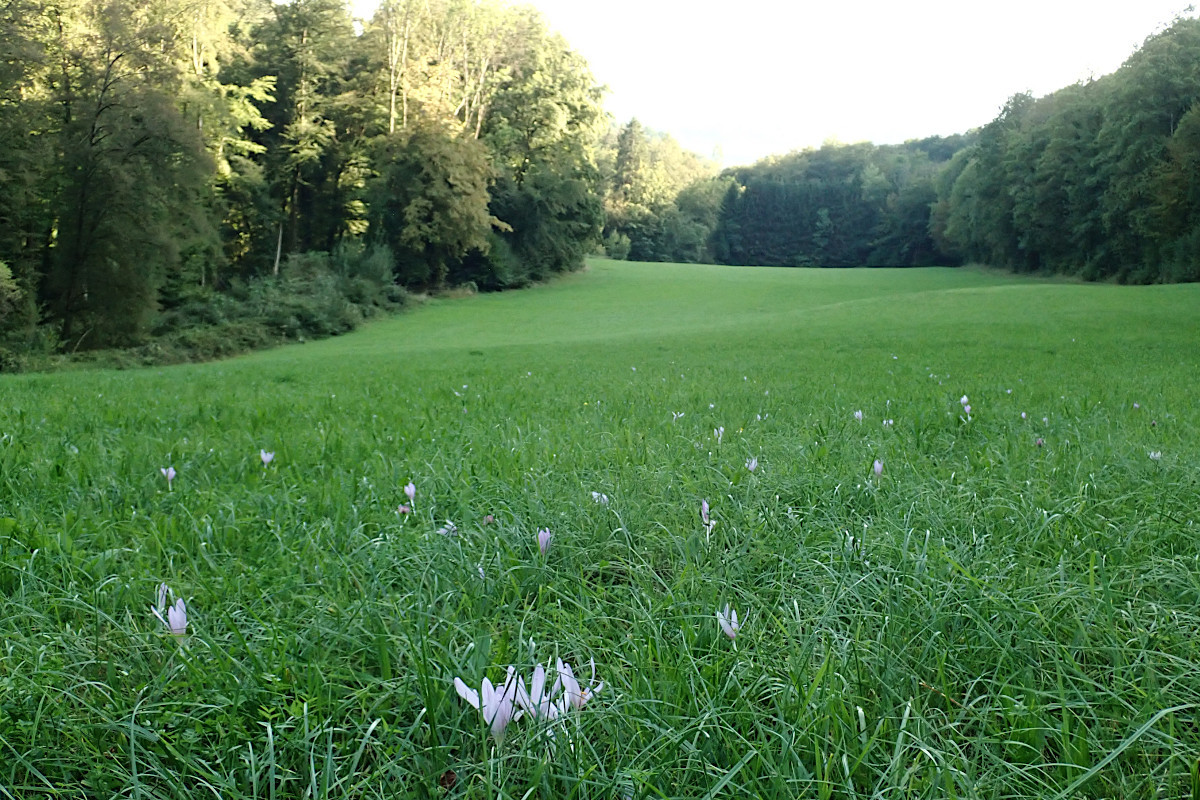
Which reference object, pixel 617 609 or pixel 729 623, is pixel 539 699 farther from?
pixel 617 609

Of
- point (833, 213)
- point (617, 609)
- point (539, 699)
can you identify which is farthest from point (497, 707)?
point (833, 213)

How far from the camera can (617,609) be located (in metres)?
1.74

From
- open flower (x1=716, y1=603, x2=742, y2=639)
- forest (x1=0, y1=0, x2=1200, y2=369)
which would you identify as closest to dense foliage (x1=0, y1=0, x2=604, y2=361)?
forest (x1=0, y1=0, x2=1200, y2=369)

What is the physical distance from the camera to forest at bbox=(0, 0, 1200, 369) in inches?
818

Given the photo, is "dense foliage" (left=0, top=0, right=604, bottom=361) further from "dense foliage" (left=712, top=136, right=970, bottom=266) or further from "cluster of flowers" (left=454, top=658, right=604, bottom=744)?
"dense foliage" (left=712, top=136, right=970, bottom=266)

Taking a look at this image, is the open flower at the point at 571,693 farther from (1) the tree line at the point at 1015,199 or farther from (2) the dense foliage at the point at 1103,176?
(1) the tree line at the point at 1015,199

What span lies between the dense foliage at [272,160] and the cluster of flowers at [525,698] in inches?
849

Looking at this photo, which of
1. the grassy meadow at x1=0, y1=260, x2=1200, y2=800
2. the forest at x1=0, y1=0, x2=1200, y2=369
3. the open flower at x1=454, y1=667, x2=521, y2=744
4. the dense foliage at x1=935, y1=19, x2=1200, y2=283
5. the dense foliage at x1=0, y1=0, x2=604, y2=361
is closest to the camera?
the open flower at x1=454, y1=667, x2=521, y2=744

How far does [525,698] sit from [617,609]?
0.67 m

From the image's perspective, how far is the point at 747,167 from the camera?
9294cm

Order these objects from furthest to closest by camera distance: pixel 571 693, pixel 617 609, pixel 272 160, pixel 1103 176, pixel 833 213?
1. pixel 833 213
2. pixel 1103 176
3. pixel 272 160
4. pixel 617 609
5. pixel 571 693

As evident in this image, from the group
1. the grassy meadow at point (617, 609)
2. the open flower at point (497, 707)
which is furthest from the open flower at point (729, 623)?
the open flower at point (497, 707)

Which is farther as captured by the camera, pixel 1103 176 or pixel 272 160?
pixel 1103 176

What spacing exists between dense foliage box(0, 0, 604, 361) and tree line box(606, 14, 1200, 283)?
2742 cm
